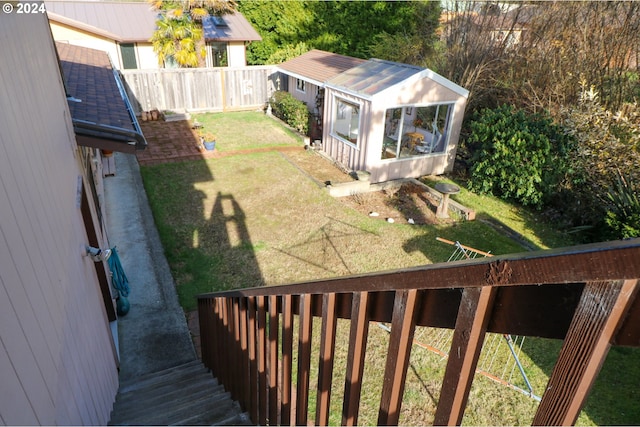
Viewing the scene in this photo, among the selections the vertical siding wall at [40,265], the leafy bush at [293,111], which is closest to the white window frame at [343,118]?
the leafy bush at [293,111]

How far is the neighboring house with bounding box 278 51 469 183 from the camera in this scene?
10.8 m

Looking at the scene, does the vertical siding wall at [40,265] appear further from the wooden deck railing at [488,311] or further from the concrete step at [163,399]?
the wooden deck railing at [488,311]

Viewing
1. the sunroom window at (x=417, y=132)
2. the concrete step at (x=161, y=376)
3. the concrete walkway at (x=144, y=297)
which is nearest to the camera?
the concrete step at (x=161, y=376)

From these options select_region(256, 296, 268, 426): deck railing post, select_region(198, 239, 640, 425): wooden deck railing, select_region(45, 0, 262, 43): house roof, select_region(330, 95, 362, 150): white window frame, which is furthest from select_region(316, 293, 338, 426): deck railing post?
select_region(45, 0, 262, 43): house roof

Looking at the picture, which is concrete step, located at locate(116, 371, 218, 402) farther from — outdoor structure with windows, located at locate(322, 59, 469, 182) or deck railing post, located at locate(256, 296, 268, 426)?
outdoor structure with windows, located at locate(322, 59, 469, 182)

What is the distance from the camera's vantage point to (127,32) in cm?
1906

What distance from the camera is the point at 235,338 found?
127 inches

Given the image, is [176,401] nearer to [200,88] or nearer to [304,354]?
[304,354]

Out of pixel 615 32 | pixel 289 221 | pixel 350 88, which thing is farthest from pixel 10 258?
pixel 615 32

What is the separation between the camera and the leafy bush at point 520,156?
30.9 ft

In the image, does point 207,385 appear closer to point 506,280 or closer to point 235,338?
point 235,338

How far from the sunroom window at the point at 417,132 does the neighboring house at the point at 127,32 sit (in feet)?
41.4

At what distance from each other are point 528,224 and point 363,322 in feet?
30.0

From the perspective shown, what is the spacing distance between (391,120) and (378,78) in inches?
52.2
